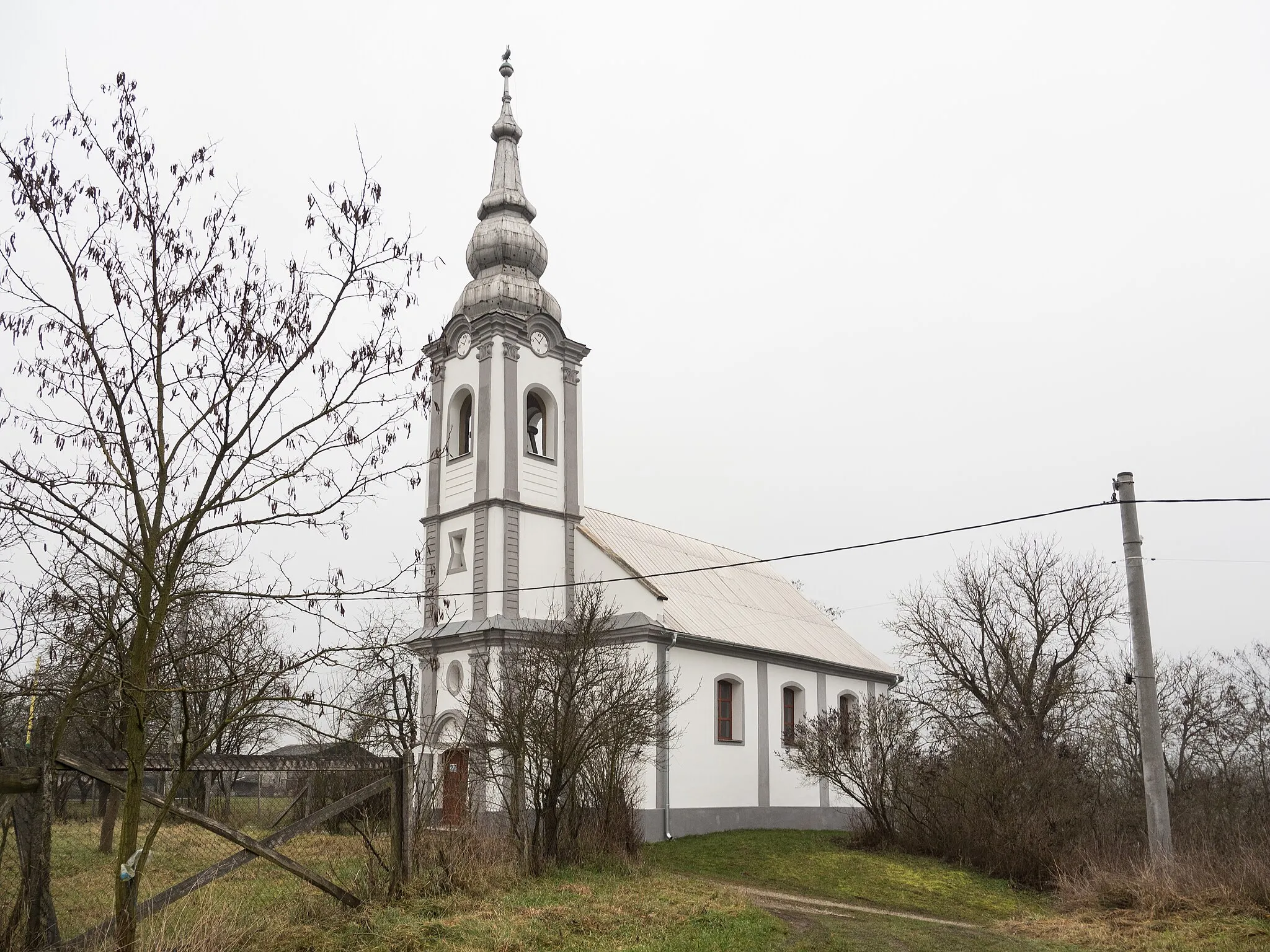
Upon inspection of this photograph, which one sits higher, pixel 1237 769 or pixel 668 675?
pixel 668 675

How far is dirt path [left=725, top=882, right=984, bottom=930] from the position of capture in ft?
47.0

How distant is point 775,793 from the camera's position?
28.5 meters

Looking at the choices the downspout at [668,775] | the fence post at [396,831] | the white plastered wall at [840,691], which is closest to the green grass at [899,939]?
the fence post at [396,831]

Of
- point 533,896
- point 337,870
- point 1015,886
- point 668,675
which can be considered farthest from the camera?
point 668,675

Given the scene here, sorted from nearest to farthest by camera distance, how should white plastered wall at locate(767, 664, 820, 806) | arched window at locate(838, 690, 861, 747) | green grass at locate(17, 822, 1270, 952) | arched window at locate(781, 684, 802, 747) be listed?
green grass at locate(17, 822, 1270, 952) < arched window at locate(838, 690, 861, 747) < white plastered wall at locate(767, 664, 820, 806) < arched window at locate(781, 684, 802, 747)

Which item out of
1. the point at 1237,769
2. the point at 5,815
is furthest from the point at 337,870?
the point at 1237,769

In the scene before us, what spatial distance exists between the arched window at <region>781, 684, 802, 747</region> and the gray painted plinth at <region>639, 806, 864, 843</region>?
2273 millimetres

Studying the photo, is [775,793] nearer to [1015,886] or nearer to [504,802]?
[1015,886]

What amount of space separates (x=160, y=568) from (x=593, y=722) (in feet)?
31.0

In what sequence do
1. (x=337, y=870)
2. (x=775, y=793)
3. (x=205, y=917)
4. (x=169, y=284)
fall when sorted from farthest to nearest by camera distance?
1. (x=775, y=793)
2. (x=337, y=870)
3. (x=205, y=917)
4. (x=169, y=284)

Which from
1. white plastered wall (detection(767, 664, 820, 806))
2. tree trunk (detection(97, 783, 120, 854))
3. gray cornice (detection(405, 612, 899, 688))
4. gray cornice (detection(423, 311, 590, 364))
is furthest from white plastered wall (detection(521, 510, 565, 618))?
tree trunk (detection(97, 783, 120, 854))

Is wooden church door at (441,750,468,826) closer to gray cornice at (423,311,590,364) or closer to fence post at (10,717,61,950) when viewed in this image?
fence post at (10,717,61,950)

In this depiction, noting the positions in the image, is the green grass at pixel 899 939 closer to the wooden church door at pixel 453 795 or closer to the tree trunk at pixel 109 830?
the wooden church door at pixel 453 795

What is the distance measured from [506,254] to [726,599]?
1213 centimetres
